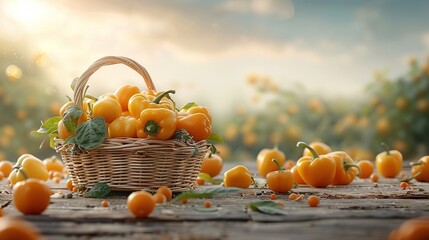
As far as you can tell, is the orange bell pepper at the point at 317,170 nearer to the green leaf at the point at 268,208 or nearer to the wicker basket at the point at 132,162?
the wicker basket at the point at 132,162

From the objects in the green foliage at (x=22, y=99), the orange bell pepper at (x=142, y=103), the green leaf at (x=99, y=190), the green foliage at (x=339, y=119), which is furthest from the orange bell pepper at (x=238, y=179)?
the green foliage at (x=22, y=99)

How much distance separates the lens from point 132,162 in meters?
2.08

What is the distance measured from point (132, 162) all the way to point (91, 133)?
0.54ft

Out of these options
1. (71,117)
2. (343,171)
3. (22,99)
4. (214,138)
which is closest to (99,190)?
(71,117)

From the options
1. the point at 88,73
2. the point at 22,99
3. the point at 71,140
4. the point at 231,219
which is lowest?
the point at 231,219

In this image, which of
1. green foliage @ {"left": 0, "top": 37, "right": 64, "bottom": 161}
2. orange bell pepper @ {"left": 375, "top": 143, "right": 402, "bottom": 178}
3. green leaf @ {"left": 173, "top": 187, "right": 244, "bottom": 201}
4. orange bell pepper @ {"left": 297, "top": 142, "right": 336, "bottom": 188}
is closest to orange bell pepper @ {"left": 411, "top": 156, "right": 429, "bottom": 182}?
orange bell pepper @ {"left": 375, "top": 143, "right": 402, "bottom": 178}

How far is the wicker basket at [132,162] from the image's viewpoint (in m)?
2.07

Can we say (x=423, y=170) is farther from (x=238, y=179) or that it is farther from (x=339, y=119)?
(x=339, y=119)

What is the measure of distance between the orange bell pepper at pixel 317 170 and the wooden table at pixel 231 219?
0.32 meters

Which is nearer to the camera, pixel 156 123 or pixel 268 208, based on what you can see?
pixel 268 208

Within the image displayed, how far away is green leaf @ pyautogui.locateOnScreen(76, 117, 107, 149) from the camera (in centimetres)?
205

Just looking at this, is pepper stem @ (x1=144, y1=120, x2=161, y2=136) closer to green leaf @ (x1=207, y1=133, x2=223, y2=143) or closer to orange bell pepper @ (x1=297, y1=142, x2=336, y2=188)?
green leaf @ (x1=207, y1=133, x2=223, y2=143)

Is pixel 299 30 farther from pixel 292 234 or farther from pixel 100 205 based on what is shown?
pixel 292 234

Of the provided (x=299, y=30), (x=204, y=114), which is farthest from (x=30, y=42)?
(x=204, y=114)
